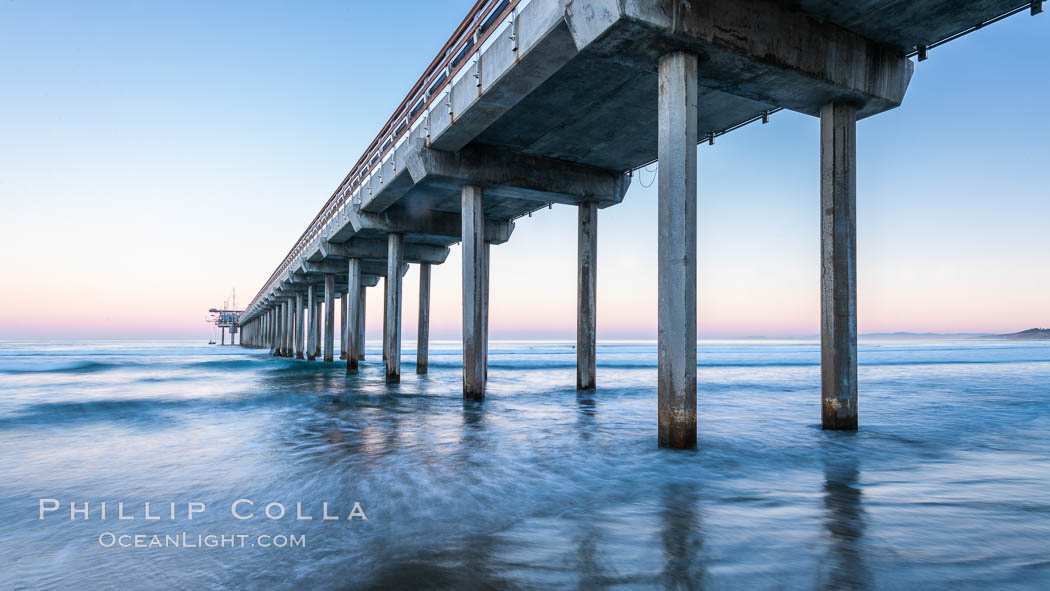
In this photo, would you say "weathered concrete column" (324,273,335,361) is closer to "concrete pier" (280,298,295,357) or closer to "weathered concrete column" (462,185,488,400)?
"concrete pier" (280,298,295,357)

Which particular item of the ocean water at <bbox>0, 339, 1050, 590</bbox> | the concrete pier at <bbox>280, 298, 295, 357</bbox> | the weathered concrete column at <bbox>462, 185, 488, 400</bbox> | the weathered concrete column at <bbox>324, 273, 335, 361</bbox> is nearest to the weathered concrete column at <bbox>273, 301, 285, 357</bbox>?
the concrete pier at <bbox>280, 298, 295, 357</bbox>

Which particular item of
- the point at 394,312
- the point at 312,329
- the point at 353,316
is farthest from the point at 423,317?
the point at 312,329

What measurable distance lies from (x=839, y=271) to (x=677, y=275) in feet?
12.9

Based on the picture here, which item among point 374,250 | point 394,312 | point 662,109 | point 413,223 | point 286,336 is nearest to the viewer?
point 662,109

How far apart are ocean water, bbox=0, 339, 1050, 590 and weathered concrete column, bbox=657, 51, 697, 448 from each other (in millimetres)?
621

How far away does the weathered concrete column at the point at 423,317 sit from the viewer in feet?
84.3

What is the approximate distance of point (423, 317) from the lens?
25688 mm

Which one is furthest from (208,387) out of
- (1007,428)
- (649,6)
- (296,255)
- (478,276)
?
(1007,428)

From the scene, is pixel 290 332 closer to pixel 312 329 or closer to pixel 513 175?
pixel 312 329

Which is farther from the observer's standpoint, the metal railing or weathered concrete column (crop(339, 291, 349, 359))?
weathered concrete column (crop(339, 291, 349, 359))

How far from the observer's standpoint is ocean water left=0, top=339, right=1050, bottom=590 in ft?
12.9

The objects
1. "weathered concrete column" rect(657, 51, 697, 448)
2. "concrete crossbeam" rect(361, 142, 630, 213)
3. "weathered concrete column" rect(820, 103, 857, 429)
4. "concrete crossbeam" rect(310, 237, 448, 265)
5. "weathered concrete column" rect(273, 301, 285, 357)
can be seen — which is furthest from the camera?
"weathered concrete column" rect(273, 301, 285, 357)

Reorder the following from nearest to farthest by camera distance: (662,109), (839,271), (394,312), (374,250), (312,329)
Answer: (662,109) → (839,271) → (394,312) → (374,250) → (312,329)

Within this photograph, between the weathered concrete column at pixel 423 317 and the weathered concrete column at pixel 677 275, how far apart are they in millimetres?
18081
